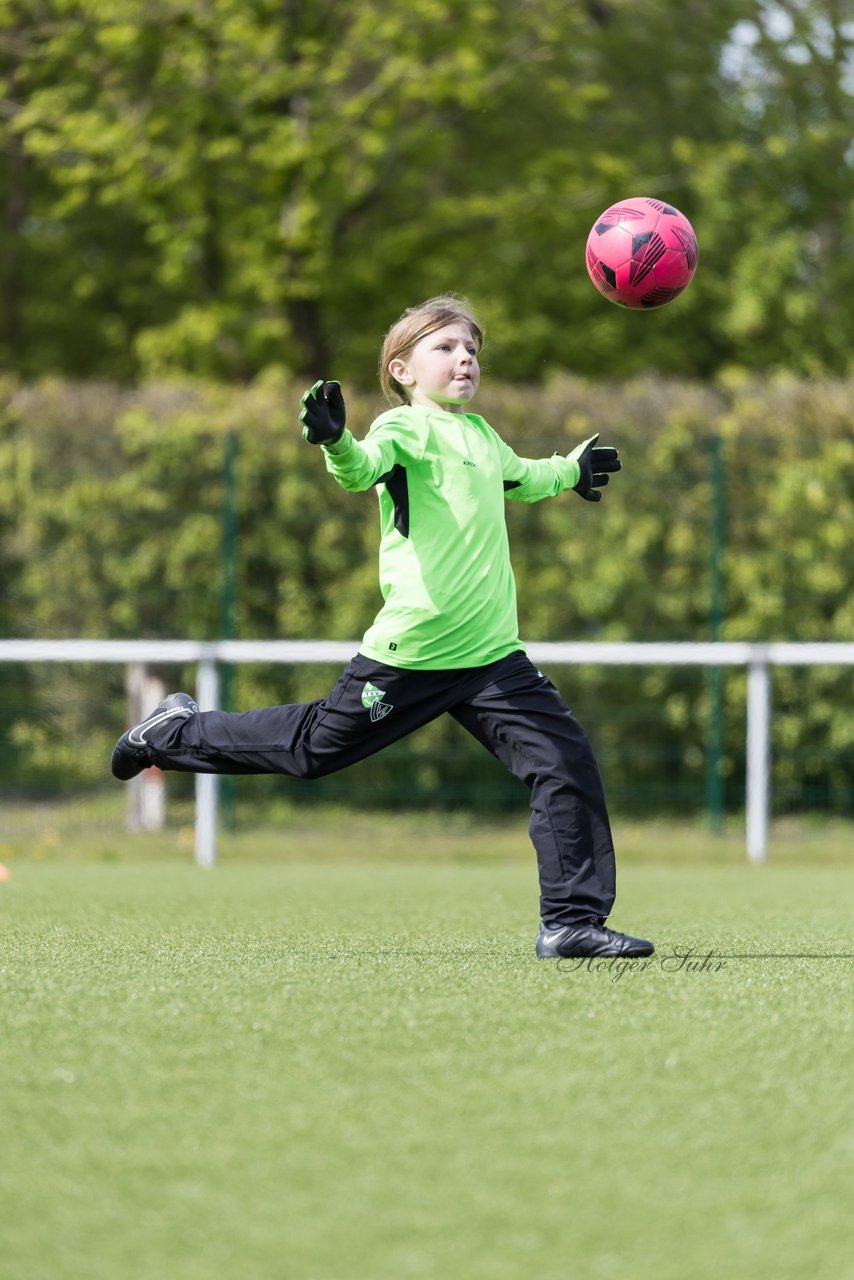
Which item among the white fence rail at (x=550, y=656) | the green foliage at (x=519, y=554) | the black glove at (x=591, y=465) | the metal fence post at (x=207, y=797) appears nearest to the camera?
the black glove at (x=591, y=465)

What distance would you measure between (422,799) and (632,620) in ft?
5.90

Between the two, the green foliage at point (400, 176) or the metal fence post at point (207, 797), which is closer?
the metal fence post at point (207, 797)

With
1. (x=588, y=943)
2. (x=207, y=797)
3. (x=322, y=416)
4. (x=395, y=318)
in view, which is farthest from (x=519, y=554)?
(x=322, y=416)

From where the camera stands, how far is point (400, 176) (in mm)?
16047

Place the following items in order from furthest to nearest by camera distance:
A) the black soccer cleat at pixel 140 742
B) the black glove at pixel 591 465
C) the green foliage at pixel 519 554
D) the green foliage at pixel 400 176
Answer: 1. the green foliage at pixel 400 176
2. the green foliage at pixel 519 554
3. the black glove at pixel 591 465
4. the black soccer cleat at pixel 140 742

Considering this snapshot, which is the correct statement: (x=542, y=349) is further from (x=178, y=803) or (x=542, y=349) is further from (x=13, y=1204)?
(x=13, y=1204)

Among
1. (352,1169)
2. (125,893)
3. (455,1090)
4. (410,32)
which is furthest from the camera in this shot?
(410,32)

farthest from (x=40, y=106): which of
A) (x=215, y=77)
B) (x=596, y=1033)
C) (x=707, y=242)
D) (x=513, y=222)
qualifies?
(x=596, y=1033)

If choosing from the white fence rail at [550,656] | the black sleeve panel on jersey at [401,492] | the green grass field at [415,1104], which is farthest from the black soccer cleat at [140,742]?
the white fence rail at [550,656]

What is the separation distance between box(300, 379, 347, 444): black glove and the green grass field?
4.55 feet

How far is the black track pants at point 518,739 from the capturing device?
483cm

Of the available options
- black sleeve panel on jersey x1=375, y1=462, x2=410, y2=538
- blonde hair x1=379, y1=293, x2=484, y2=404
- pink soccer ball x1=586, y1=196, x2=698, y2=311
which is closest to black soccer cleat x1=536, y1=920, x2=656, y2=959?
black sleeve panel on jersey x1=375, y1=462, x2=410, y2=538

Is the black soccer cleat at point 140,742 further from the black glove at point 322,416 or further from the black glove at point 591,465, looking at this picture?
the black glove at point 591,465

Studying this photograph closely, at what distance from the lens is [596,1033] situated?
3.67 m
